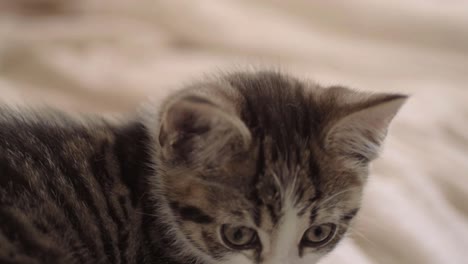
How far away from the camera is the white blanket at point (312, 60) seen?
60.8 inches

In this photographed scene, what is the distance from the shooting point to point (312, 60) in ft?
6.88

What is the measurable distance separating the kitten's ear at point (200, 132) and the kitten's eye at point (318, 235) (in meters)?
0.20

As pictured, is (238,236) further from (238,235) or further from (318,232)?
(318,232)

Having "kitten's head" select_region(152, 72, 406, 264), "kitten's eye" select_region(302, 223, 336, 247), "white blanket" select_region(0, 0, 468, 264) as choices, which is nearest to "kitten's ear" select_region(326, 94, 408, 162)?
"kitten's head" select_region(152, 72, 406, 264)

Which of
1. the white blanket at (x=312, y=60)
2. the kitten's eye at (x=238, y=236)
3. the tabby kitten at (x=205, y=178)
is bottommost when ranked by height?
the white blanket at (x=312, y=60)

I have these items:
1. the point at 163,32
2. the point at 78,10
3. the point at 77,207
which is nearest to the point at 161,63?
the point at 163,32

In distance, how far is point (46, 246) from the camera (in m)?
1.00

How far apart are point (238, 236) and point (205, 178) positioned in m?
0.12

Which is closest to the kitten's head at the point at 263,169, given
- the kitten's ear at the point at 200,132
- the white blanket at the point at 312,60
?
the kitten's ear at the point at 200,132

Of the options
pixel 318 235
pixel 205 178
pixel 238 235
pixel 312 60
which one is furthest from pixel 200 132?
pixel 312 60

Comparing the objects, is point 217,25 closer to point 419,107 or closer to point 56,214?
point 419,107

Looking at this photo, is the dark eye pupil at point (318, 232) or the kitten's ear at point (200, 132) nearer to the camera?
the kitten's ear at point (200, 132)

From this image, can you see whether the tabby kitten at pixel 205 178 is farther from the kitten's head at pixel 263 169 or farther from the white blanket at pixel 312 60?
the white blanket at pixel 312 60

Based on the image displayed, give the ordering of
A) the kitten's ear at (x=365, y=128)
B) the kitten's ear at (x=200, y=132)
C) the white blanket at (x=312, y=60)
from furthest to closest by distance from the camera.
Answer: the white blanket at (x=312, y=60) → the kitten's ear at (x=365, y=128) → the kitten's ear at (x=200, y=132)
